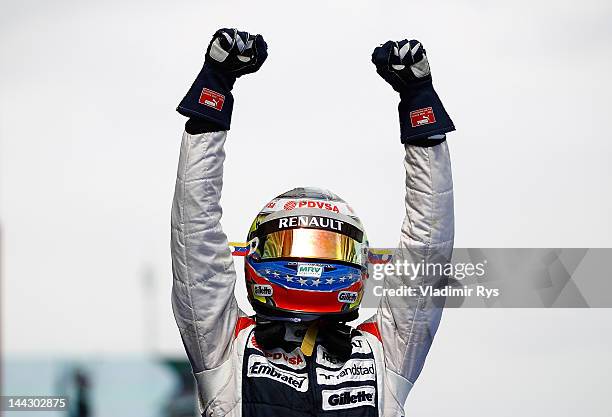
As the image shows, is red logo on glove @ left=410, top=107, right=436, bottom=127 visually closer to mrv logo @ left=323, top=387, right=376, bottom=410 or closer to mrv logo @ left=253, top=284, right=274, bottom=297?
mrv logo @ left=253, top=284, right=274, bottom=297

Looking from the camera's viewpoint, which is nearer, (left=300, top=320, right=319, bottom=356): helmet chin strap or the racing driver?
the racing driver

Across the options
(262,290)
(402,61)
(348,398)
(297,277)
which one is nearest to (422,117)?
(402,61)

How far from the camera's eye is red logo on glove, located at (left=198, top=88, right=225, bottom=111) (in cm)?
386

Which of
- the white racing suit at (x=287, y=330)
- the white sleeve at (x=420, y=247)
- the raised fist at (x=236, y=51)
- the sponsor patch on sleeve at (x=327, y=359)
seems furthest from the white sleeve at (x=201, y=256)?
the white sleeve at (x=420, y=247)

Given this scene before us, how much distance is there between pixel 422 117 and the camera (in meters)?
4.02

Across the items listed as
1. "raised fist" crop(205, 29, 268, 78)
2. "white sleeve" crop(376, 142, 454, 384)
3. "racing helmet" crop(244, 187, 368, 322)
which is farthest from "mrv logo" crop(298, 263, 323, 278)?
"raised fist" crop(205, 29, 268, 78)

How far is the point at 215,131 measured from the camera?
3877 millimetres

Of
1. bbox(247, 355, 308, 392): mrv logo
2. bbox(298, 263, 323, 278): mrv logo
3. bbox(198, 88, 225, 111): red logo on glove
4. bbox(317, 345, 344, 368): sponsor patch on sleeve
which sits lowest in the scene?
bbox(247, 355, 308, 392): mrv logo

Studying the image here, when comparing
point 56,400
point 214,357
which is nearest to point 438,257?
point 214,357

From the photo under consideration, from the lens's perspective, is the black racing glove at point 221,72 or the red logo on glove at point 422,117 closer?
the black racing glove at point 221,72

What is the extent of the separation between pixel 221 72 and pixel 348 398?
1.34 meters

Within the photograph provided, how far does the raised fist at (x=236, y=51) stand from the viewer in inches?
150

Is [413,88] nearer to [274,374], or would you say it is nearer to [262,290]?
[262,290]

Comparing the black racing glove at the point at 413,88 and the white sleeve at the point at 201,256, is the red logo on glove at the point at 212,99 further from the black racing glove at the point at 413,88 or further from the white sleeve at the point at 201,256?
the black racing glove at the point at 413,88
